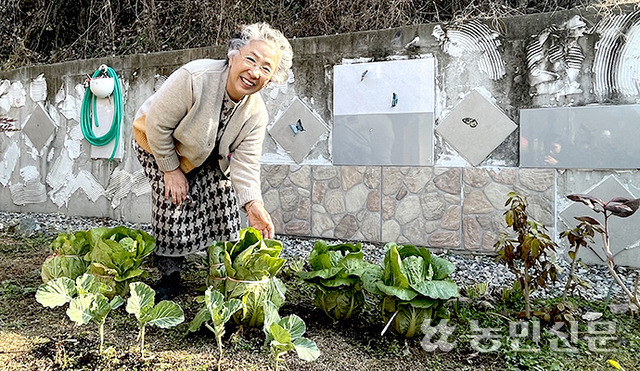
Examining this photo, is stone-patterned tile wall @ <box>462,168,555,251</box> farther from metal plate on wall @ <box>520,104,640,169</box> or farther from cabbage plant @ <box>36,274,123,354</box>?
cabbage plant @ <box>36,274,123,354</box>

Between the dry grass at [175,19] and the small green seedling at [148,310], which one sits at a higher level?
the dry grass at [175,19]

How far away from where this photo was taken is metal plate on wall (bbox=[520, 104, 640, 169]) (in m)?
2.57

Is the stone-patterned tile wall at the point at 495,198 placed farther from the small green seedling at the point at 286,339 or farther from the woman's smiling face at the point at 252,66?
the small green seedling at the point at 286,339

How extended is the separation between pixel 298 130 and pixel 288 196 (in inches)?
18.3

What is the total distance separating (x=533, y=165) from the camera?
277 centimetres

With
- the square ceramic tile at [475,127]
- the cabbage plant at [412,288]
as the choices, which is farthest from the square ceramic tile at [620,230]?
the cabbage plant at [412,288]

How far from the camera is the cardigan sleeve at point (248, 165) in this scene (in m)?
1.87

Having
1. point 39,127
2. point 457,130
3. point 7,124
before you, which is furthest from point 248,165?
point 7,124

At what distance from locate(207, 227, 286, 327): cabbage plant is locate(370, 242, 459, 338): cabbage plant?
1.12 ft

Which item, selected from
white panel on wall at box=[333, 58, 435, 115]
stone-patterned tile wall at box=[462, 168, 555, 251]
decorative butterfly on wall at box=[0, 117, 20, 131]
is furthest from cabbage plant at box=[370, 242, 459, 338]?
decorative butterfly on wall at box=[0, 117, 20, 131]

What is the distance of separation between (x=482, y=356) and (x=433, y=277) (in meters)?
0.29

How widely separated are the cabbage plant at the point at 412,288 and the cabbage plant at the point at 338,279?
10cm

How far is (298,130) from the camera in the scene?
3.36 m

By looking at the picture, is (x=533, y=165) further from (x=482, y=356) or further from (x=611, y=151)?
(x=482, y=356)
